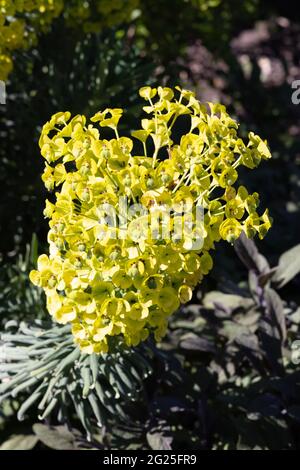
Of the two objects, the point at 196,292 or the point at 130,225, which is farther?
the point at 196,292

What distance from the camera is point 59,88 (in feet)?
7.33

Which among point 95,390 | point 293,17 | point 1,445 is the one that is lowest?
point 1,445

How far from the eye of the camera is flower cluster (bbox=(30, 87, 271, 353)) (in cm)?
128

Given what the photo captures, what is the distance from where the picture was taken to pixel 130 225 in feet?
4.18

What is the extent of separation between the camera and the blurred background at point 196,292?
1.93 metres

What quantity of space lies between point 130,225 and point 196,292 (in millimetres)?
1227

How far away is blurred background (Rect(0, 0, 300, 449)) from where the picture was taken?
76.0 inches

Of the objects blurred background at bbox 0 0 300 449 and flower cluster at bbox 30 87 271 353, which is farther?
blurred background at bbox 0 0 300 449

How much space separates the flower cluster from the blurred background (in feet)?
1.66

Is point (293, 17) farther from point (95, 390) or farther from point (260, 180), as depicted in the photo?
point (95, 390)

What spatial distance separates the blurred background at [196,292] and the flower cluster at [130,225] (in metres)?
0.51

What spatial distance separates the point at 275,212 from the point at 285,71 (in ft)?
3.87

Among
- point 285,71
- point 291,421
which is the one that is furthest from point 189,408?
point 285,71

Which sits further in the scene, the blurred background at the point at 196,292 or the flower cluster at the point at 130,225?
the blurred background at the point at 196,292
